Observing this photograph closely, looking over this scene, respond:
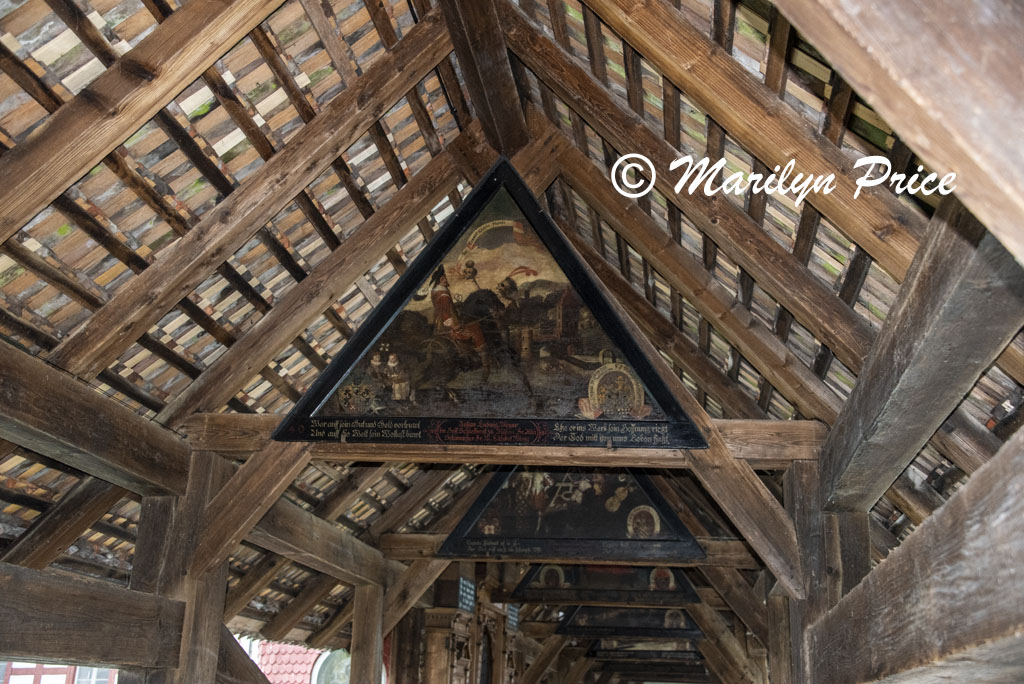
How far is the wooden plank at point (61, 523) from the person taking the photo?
5.02 m

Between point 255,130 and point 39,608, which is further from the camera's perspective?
point 255,130

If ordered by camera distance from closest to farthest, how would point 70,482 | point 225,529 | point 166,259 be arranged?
point 166,259 → point 225,529 → point 70,482

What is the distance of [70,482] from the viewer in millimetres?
5238

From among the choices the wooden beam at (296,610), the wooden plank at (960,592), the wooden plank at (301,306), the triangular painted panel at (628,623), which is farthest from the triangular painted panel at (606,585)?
the wooden plank at (960,592)

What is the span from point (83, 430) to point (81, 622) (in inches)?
33.0

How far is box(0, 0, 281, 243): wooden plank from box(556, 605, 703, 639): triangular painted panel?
1006cm

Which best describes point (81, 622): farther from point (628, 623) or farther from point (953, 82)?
point (628, 623)

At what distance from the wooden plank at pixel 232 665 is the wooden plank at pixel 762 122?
3.86 m

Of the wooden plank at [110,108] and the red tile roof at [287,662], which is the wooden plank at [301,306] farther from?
the red tile roof at [287,662]

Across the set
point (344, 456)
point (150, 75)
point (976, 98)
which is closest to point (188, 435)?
point (344, 456)

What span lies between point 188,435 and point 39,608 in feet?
4.87

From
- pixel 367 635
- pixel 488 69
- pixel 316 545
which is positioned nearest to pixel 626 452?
pixel 488 69

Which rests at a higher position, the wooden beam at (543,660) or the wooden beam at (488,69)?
the wooden beam at (488,69)

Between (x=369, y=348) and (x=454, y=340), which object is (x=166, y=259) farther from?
(x=454, y=340)
